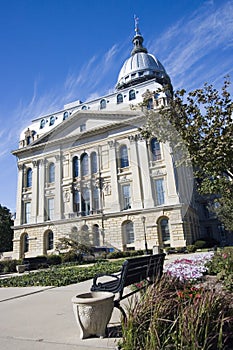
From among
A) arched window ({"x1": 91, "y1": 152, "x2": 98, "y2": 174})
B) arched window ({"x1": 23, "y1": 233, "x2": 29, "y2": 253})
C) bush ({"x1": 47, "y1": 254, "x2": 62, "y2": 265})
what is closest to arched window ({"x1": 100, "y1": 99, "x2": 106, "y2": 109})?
arched window ({"x1": 91, "y1": 152, "x2": 98, "y2": 174})

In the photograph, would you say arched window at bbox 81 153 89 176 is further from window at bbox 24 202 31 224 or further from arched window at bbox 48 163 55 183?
window at bbox 24 202 31 224

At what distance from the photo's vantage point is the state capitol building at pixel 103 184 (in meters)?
32.0

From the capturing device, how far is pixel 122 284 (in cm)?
468

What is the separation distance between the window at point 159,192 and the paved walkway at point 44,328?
2600 centimetres

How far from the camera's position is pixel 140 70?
170 ft

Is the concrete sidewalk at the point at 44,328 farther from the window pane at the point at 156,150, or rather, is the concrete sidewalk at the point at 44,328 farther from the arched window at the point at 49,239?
the arched window at the point at 49,239

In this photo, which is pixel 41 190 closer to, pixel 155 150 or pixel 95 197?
pixel 95 197

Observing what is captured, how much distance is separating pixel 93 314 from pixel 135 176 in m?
30.1

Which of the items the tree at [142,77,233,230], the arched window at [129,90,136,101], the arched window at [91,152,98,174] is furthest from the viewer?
the arched window at [129,90,136,101]

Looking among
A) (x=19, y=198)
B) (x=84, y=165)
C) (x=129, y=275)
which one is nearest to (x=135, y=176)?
(x=84, y=165)

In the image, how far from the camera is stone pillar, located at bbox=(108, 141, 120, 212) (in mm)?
34306

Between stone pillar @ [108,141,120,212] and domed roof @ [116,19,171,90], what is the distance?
773 inches

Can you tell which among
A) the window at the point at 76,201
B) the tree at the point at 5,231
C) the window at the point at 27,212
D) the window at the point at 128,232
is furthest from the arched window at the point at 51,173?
the tree at the point at 5,231

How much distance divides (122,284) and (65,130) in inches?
1464
